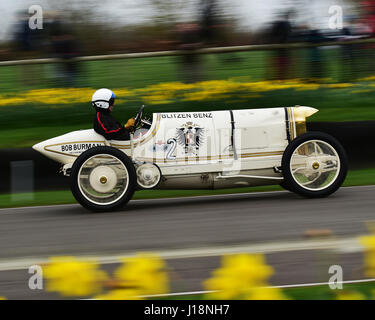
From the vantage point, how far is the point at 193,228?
784 centimetres

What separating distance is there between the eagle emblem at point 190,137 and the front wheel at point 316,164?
1.03m

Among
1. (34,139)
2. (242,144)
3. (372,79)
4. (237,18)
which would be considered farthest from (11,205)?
(372,79)

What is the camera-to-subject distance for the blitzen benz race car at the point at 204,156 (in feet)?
29.4

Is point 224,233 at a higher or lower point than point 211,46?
lower

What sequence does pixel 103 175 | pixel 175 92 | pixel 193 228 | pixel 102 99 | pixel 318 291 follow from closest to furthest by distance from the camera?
pixel 318 291 → pixel 193 228 → pixel 103 175 → pixel 102 99 → pixel 175 92

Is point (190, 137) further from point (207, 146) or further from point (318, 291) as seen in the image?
point (318, 291)

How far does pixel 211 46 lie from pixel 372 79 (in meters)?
3.06

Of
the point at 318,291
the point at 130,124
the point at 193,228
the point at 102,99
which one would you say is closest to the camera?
the point at 318,291

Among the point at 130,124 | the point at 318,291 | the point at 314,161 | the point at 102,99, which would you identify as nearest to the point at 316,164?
the point at 314,161

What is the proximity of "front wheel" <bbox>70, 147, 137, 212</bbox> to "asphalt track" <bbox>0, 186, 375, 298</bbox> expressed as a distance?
0.18 m

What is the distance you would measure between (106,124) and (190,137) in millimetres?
1004

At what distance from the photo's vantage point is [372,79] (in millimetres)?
14242

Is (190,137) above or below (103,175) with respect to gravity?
above
